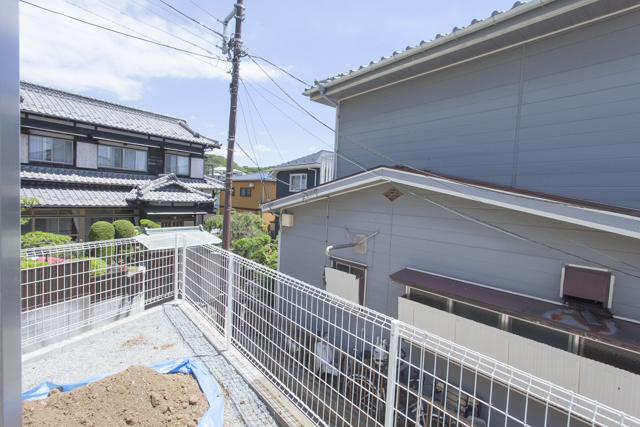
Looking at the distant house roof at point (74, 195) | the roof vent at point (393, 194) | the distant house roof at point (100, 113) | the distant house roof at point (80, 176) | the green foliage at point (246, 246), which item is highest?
the distant house roof at point (100, 113)

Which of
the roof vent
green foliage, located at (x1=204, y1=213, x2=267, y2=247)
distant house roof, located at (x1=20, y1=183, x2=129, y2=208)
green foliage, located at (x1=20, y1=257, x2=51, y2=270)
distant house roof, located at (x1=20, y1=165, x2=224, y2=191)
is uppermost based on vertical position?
distant house roof, located at (x1=20, y1=165, x2=224, y2=191)

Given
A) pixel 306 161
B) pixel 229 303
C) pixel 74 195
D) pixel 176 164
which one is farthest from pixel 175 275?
pixel 176 164

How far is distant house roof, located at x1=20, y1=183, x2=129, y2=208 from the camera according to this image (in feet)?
34.9

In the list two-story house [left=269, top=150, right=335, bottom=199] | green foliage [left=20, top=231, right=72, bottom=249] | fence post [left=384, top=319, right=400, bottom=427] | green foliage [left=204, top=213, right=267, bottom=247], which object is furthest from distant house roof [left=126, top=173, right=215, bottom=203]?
fence post [left=384, top=319, right=400, bottom=427]

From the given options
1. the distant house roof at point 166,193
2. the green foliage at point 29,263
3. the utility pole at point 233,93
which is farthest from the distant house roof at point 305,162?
the green foliage at point 29,263

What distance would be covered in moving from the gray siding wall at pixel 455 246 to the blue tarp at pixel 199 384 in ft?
10.6

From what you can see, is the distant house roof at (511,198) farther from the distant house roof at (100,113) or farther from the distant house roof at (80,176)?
the distant house roof at (100,113)

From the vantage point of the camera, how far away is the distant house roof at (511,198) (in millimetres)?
2850

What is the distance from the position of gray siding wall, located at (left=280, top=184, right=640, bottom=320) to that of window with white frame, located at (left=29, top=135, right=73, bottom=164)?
1142 cm

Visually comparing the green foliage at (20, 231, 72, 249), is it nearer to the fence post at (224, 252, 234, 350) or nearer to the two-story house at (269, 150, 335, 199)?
the fence post at (224, 252, 234, 350)

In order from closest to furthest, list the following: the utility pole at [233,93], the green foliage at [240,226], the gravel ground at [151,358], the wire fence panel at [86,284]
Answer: the gravel ground at [151,358] → the wire fence panel at [86,284] → the utility pole at [233,93] → the green foliage at [240,226]

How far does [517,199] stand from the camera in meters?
3.42

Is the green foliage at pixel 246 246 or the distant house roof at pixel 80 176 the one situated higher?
the distant house roof at pixel 80 176

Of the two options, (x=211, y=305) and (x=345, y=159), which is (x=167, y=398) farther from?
(x=345, y=159)
